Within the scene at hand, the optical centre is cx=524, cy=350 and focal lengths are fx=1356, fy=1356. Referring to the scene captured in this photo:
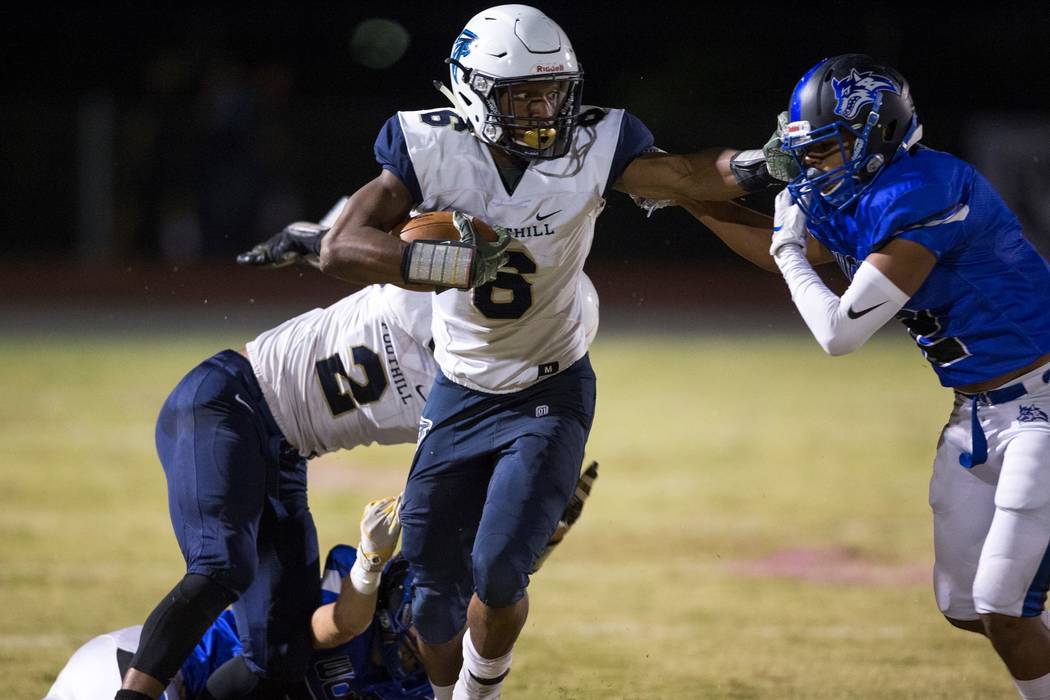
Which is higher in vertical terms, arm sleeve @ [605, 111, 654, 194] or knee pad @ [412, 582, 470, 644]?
arm sleeve @ [605, 111, 654, 194]

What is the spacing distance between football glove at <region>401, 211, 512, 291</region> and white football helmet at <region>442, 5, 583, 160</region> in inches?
13.2

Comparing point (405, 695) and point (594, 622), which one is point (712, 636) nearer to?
point (594, 622)

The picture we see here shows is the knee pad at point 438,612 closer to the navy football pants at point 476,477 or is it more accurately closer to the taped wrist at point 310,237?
the navy football pants at point 476,477

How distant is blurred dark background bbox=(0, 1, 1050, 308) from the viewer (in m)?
13.4

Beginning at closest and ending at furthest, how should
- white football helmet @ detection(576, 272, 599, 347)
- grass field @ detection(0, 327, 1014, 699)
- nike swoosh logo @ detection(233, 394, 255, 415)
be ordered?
white football helmet @ detection(576, 272, 599, 347), nike swoosh logo @ detection(233, 394, 255, 415), grass field @ detection(0, 327, 1014, 699)

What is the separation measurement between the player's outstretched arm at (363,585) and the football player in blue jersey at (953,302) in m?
1.29

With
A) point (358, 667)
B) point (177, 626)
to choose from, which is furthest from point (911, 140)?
point (177, 626)

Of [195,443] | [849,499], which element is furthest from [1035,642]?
[849,499]

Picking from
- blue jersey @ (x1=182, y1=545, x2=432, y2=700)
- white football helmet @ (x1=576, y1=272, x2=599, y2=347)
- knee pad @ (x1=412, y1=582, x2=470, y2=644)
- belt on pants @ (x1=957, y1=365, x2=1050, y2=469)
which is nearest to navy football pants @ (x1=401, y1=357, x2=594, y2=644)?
knee pad @ (x1=412, y1=582, x2=470, y2=644)

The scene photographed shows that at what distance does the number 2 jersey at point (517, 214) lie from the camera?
11.1 ft

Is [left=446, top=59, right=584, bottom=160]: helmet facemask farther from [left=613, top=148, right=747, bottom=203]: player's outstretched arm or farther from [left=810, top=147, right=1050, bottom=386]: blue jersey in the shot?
[left=810, top=147, right=1050, bottom=386]: blue jersey

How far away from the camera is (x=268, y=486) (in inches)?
155

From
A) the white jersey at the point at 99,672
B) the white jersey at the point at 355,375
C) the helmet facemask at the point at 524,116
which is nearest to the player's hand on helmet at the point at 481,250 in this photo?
the helmet facemask at the point at 524,116

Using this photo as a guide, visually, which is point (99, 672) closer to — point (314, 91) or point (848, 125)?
point (848, 125)
